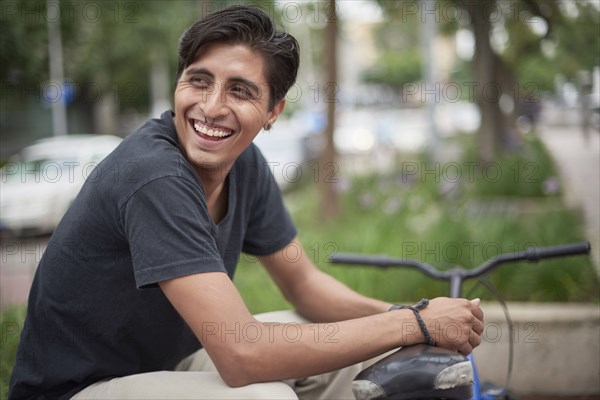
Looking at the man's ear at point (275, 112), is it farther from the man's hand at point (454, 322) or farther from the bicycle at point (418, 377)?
the bicycle at point (418, 377)

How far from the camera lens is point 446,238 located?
5.07m

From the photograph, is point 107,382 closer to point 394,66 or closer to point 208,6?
point 208,6

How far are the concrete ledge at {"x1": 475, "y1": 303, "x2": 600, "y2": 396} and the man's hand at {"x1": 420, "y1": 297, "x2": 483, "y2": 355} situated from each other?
1889mm

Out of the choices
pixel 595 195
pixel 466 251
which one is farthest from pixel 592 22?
pixel 466 251

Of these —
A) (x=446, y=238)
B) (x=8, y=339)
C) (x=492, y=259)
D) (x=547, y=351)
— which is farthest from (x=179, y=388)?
(x=446, y=238)

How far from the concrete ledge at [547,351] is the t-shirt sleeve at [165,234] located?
2283 mm

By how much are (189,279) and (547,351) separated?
250 centimetres

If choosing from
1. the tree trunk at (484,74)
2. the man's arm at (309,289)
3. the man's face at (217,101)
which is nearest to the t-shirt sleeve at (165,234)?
the man's face at (217,101)

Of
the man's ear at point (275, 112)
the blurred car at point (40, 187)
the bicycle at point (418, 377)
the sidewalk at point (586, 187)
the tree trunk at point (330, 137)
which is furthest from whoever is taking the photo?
the blurred car at point (40, 187)

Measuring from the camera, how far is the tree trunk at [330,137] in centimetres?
777

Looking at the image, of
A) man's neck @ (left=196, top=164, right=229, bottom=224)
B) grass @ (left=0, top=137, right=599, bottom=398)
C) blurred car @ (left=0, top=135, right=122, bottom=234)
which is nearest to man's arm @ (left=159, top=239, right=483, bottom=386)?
man's neck @ (left=196, top=164, right=229, bottom=224)

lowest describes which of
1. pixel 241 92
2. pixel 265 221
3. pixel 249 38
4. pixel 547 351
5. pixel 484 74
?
pixel 547 351

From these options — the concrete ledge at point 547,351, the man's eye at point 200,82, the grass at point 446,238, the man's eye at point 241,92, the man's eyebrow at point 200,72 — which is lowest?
the concrete ledge at point 547,351

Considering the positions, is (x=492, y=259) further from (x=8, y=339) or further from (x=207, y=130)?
(x=8, y=339)
